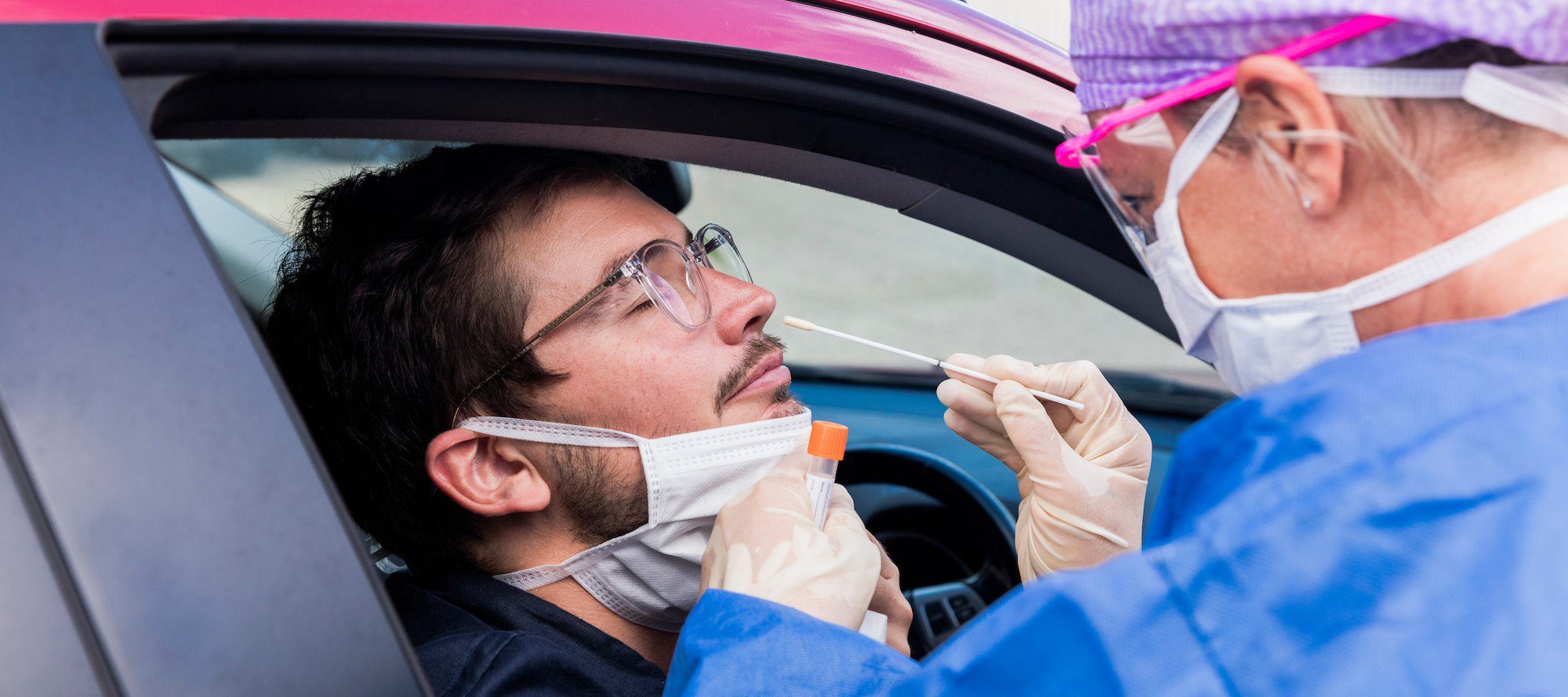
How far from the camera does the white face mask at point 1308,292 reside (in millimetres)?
958

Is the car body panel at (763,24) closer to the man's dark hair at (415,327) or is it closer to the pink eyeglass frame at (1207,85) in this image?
the pink eyeglass frame at (1207,85)

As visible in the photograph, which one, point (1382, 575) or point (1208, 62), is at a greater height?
point (1208, 62)

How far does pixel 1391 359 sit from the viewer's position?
0.89 meters

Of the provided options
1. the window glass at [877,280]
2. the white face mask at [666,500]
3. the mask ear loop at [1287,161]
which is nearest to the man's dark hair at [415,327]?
the white face mask at [666,500]

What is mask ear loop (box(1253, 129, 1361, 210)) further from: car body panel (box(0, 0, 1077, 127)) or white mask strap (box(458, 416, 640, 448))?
white mask strap (box(458, 416, 640, 448))

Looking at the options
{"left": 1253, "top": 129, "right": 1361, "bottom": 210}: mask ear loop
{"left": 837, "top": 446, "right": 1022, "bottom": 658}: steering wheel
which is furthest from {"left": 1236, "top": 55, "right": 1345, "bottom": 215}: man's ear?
{"left": 837, "top": 446, "right": 1022, "bottom": 658}: steering wheel

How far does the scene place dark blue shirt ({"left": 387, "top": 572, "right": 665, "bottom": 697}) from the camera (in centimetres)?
145

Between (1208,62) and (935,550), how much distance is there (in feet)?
5.82

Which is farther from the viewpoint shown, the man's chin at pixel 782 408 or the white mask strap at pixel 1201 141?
the man's chin at pixel 782 408

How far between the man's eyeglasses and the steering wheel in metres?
0.87

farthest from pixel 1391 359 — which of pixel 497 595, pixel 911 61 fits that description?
pixel 497 595

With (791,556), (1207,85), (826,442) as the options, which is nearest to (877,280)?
(826,442)

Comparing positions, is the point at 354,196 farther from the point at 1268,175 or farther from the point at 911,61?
the point at 1268,175

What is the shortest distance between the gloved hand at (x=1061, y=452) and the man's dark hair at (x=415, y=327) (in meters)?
0.77
